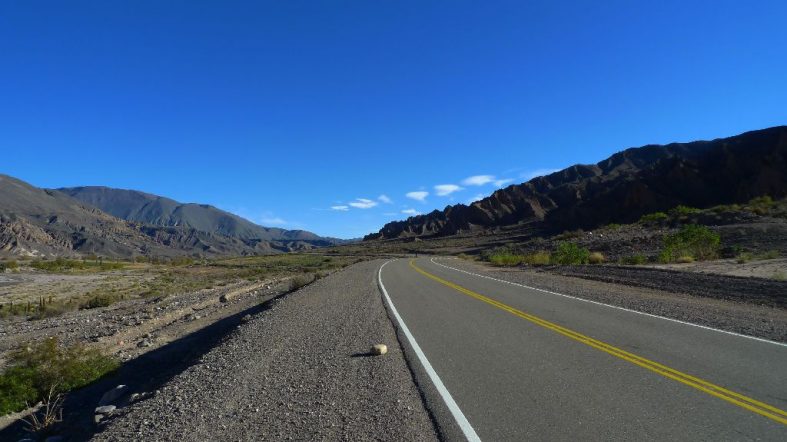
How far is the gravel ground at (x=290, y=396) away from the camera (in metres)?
5.43

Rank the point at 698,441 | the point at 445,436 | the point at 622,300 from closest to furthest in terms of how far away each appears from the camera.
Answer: the point at 698,441
the point at 445,436
the point at 622,300

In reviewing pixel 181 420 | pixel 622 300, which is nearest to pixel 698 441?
pixel 181 420

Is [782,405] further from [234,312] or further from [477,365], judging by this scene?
[234,312]

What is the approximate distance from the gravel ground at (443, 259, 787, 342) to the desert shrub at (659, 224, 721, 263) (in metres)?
6.02

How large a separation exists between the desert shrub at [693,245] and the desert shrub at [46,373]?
89.8 feet

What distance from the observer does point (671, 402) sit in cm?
573

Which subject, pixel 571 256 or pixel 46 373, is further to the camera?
pixel 571 256

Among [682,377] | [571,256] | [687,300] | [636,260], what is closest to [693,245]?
[636,260]

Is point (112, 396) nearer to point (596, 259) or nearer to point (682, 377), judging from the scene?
point (682, 377)

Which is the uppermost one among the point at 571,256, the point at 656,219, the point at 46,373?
the point at 656,219

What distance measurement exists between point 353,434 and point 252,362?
4.22 metres

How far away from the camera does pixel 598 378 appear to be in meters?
6.82

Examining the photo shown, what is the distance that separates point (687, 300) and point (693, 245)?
15.8 metres

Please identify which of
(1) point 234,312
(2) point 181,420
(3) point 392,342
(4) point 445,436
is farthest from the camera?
(1) point 234,312
